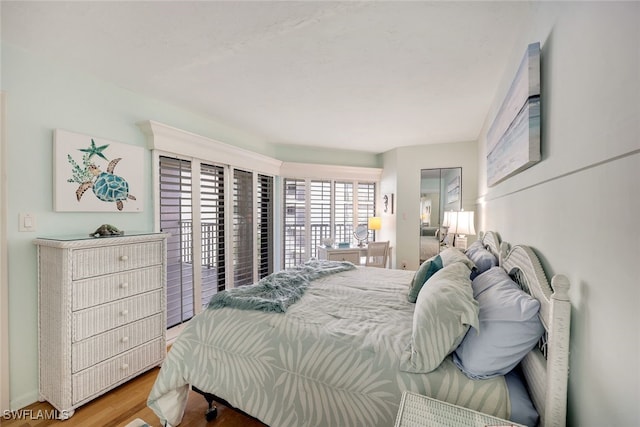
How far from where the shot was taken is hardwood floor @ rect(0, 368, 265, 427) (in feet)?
5.64

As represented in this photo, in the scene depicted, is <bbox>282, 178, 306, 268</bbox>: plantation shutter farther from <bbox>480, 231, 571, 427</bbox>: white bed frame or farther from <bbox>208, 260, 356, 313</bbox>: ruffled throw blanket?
<bbox>480, 231, 571, 427</bbox>: white bed frame

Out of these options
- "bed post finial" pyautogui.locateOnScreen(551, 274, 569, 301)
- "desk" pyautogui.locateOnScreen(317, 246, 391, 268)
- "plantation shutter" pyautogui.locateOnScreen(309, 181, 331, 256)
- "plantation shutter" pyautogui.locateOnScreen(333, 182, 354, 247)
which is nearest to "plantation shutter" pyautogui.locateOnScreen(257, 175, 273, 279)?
"plantation shutter" pyautogui.locateOnScreen(309, 181, 331, 256)

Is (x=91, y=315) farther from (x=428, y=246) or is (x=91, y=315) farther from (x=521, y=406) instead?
(x=428, y=246)

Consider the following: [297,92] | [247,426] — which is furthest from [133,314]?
[297,92]

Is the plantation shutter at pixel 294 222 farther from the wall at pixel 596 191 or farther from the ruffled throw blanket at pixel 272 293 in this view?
the wall at pixel 596 191

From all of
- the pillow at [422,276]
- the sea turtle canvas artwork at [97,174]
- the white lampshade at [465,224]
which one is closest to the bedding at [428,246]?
the white lampshade at [465,224]

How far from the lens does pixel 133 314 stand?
84.5 inches

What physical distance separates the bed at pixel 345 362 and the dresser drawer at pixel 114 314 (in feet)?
2.36

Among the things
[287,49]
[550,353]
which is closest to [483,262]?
[550,353]

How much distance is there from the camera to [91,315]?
6.23 feet

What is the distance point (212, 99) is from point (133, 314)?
6.78 ft

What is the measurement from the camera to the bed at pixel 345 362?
3.42 feet

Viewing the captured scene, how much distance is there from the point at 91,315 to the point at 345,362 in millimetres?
1837

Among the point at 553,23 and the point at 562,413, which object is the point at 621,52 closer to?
the point at 553,23
